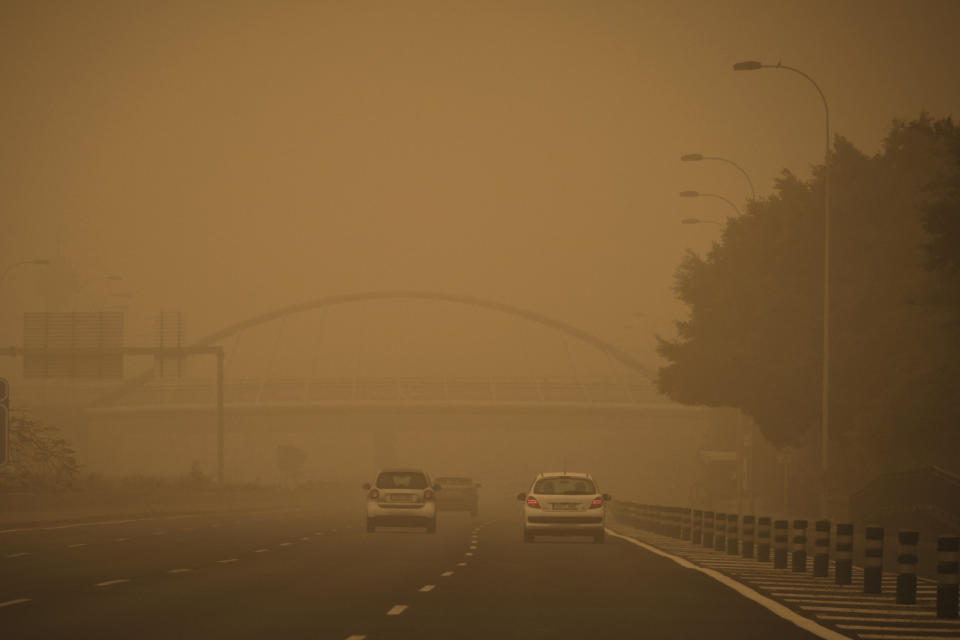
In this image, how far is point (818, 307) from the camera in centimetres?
5809

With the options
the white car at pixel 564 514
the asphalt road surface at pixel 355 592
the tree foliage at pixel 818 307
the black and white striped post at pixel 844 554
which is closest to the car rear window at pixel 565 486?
the white car at pixel 564 514

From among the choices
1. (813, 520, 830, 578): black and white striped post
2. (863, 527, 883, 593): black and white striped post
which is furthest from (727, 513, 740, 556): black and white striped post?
(863, 527, 883, 593): black and white striped post

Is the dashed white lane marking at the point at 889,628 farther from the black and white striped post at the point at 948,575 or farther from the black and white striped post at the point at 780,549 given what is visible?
the black and white striped post at the point at 780,549

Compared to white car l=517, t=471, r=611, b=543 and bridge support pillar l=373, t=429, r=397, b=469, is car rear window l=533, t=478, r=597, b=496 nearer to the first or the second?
white car l=517, t=471, r=611, b=543

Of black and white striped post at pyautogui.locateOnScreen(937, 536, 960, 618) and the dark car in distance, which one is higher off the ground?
black and white striped post at pyautogui.locateOnScreen(937, 536, 960, 618)

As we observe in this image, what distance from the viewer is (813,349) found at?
57281 mm

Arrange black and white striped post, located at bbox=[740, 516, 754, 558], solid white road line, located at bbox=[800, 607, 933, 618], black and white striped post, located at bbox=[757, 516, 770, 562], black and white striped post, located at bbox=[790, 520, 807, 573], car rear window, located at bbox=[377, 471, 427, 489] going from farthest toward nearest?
car rear window, located at bbox=[377, 471, 427, 489], black and white striped post, located at bbox=[740, 516, 754, 558], black and white striped post, located at bbox=[757, 516, 770, 562], black and white striped post, located at bbox=[790, 520, 807, 573], solid white road line, located at bbox=[800, 607, 933, 618]

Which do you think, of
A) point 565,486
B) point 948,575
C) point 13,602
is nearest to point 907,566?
point 948,575

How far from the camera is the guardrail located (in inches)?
763

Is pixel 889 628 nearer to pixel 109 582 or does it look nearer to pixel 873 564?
pixel 873 564

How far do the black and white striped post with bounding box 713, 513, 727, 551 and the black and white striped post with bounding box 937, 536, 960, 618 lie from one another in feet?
61.7

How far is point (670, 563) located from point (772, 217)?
1266 inches

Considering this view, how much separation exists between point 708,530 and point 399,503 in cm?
969

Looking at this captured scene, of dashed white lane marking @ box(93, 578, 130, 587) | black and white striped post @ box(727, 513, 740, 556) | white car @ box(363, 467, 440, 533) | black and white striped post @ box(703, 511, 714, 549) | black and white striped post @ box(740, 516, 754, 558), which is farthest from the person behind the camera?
white car @ box(363, 467, 440, 533)
